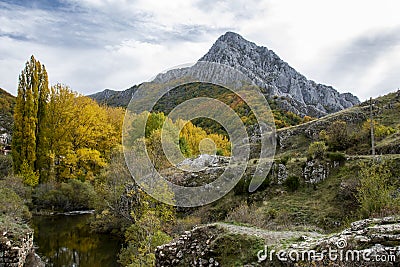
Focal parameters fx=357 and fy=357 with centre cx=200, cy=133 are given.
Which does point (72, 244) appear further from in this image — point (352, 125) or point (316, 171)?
point (352, 125)

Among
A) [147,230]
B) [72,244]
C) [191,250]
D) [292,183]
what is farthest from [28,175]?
[191,250]

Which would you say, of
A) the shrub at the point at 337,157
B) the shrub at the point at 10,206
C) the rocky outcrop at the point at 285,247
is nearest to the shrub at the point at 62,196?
the shrub at the point at 10,206

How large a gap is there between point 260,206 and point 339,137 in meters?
8.20

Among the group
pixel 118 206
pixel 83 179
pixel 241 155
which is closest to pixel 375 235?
pixel 118 206

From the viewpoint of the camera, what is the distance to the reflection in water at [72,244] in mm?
15242

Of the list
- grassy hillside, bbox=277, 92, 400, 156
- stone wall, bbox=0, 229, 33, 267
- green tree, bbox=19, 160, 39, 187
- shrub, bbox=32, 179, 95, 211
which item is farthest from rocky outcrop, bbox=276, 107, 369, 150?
stone wall, bbox=0, 229, 33, 267

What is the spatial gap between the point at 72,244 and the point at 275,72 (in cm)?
7383

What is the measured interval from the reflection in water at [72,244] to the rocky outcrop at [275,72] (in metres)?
58.0

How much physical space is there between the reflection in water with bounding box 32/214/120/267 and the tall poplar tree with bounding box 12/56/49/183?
6889mm

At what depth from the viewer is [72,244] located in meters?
18.0

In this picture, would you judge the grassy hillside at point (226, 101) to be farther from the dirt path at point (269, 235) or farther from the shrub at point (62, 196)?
the dirt path at point (269, 235)

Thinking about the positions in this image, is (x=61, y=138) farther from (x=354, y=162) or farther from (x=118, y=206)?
(x=354, y=162)

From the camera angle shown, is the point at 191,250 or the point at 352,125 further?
the point at 352,125

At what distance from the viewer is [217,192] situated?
762 inches
